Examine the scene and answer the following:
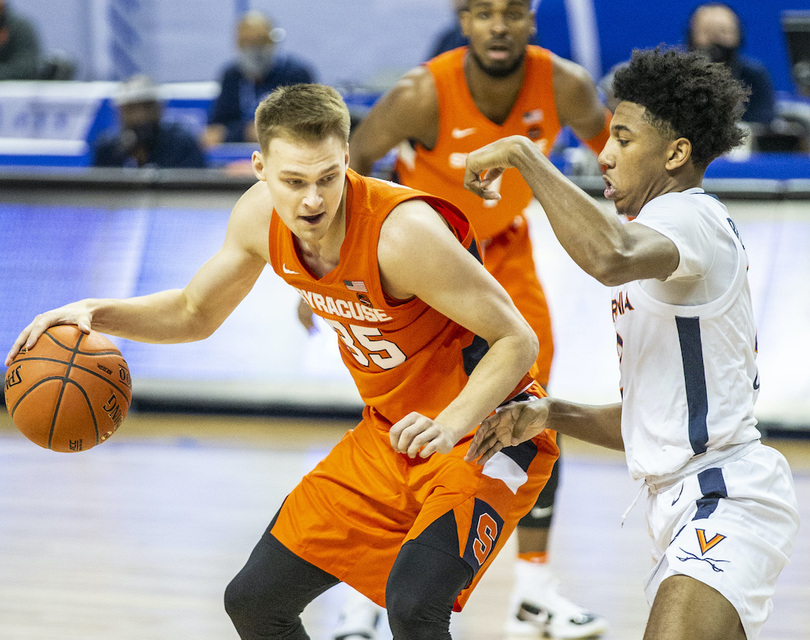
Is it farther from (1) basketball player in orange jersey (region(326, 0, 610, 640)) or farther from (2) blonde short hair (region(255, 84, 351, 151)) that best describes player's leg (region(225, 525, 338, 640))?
(1) basketball player in orange jersey (region(326, 0, 610, 640))

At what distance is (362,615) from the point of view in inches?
138

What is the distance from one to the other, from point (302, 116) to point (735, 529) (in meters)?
1.33

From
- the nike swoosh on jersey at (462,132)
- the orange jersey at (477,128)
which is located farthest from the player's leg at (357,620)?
the nike swoosh on jersey at (462,132)

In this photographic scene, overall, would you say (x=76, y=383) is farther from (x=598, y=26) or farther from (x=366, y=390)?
(x=598, y=26)

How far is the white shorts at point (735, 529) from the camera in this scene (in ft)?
7.27

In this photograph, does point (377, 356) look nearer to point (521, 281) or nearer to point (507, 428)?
point (507, 428)

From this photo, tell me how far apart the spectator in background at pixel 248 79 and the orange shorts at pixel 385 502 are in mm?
5747

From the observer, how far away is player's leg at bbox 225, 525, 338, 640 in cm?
255

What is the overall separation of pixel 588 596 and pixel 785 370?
2.62m

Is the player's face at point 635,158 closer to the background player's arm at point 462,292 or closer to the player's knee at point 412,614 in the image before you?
the background player's arm at point 462,292

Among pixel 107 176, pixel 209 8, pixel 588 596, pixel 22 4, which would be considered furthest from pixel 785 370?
pixel 22 4

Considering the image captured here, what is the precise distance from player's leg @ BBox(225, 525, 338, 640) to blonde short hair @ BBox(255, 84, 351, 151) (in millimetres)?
1011

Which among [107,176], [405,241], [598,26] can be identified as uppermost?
[405,241]

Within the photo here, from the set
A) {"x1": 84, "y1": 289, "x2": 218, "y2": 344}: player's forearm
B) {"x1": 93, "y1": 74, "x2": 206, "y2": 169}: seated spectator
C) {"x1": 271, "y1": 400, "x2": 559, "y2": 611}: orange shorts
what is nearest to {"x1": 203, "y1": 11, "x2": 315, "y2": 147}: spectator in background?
{"x1": 93, "y1": 74, "x2": 206, "y2": 169}: seated spectator
